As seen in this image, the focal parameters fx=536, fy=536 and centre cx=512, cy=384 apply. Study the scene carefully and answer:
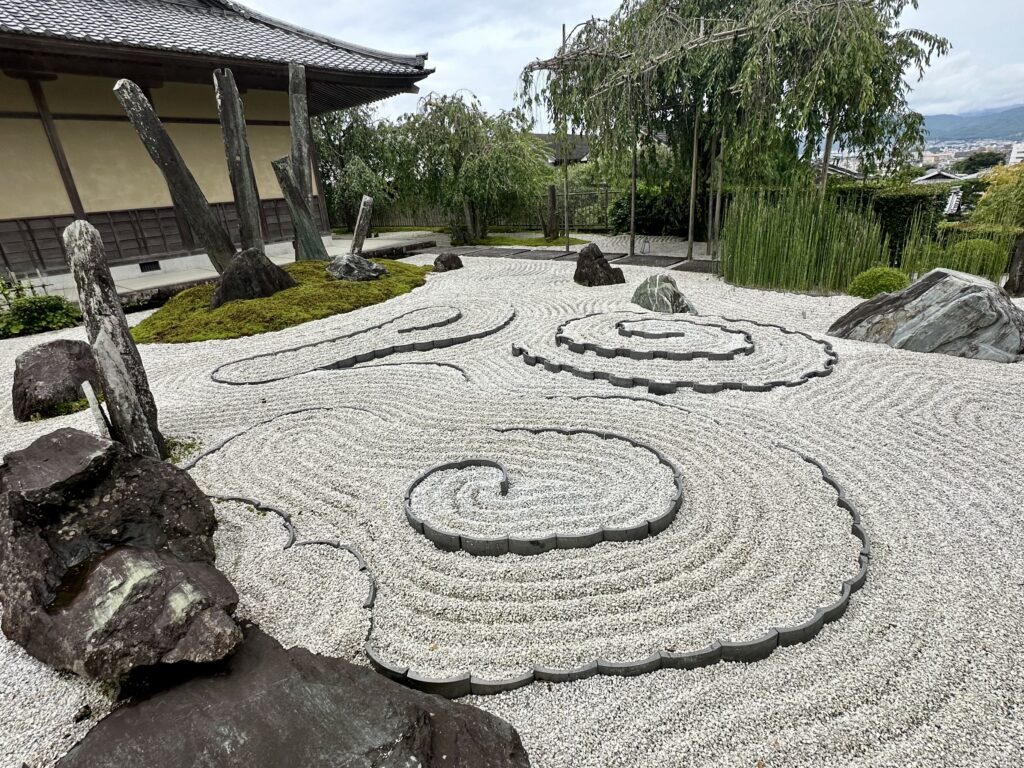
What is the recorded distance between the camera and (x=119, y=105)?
858 cm

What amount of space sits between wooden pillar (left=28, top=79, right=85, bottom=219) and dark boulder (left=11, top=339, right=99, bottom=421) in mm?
5476

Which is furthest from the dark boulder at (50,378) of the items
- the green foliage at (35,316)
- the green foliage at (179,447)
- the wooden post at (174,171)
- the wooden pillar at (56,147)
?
the wooden pillar at (56,147)

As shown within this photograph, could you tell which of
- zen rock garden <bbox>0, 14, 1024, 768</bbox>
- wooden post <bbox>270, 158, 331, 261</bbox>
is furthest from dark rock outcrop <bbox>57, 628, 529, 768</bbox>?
wooden post <bbox>270, 158, 331, 261</bbox>

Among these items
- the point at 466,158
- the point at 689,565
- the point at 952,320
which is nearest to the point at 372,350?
the point at 689,565

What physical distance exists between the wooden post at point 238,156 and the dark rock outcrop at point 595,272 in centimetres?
432

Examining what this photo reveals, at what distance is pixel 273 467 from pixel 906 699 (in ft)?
9.63

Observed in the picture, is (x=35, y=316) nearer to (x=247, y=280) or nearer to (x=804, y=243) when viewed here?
(x=247, y=280)

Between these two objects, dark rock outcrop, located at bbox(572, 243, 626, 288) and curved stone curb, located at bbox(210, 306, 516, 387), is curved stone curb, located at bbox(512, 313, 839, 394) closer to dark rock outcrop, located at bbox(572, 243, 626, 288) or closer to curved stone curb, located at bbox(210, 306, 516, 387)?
curved stone curb, located at bbox(210, 306, 516, 387)

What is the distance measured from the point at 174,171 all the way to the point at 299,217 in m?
2.19

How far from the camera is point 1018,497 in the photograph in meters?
2.46

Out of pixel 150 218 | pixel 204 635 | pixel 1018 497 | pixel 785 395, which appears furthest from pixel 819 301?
pixel 150 218

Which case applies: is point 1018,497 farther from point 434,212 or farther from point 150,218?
point 434,212

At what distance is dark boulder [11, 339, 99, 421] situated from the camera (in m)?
3.94

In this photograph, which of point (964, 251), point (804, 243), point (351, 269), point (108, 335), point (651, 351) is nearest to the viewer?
point (108, 335)
